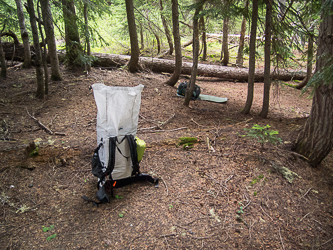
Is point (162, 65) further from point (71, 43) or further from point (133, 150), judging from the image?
point (133, 150)

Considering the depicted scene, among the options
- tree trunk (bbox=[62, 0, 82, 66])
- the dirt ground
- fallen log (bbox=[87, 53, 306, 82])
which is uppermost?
tree trunk (bbox=[62, 0, 82, 66])

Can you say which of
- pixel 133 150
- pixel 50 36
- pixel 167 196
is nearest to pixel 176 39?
pixel 50 36

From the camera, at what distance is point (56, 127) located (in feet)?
17.4

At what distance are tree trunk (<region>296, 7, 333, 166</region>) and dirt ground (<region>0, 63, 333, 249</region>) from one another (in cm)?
30

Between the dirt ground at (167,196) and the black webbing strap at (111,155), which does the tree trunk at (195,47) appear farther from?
the black webbing strap at (111,155)

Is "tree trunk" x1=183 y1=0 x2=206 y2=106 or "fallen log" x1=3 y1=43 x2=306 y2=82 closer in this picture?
"tree trunk" x1=183 y1=0 x2=206 y2=106

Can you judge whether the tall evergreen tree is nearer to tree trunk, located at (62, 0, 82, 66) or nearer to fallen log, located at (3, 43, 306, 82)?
tree trunk, located at (62, 0, 82, 66)

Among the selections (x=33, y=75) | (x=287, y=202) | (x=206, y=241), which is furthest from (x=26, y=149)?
(x=33, y=75)

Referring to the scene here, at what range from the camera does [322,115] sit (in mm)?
3895

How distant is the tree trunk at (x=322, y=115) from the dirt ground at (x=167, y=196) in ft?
0.99

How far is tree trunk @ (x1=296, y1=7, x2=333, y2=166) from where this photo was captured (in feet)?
12.3

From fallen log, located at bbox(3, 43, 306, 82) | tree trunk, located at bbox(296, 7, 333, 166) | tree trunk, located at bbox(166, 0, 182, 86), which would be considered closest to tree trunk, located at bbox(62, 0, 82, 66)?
fallen log, located at bbox(3, 43, 306, 82)

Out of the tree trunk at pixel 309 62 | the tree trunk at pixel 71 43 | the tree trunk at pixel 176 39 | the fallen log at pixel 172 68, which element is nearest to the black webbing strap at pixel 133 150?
the tree trunk at pixel 309 62

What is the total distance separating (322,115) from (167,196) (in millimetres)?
3170
